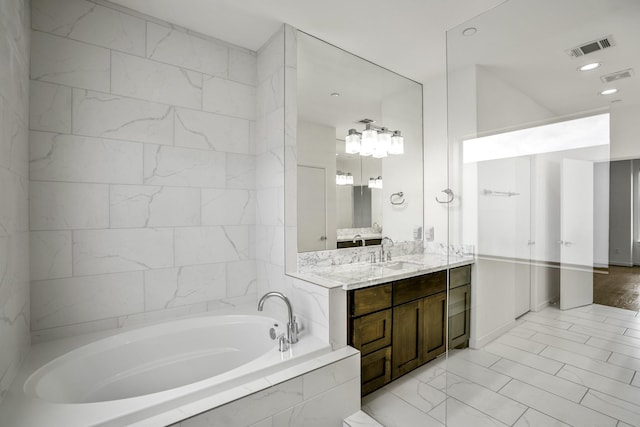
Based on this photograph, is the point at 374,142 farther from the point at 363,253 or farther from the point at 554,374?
the point at 554,374

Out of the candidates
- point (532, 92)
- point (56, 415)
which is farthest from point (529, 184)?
point (56, 415)

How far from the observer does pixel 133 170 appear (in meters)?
2.13

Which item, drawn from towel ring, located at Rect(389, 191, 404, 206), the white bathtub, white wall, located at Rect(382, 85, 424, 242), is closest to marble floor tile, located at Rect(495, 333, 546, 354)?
the white bathtub

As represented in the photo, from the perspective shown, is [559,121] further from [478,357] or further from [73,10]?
[73,10]

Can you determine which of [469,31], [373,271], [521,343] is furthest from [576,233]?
[373,271]

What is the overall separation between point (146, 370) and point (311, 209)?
1.59 metres

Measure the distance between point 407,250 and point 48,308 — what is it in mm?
2911

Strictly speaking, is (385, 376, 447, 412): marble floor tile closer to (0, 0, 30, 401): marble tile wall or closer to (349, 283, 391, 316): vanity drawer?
(349, 283, 391, 316): vanity drawer

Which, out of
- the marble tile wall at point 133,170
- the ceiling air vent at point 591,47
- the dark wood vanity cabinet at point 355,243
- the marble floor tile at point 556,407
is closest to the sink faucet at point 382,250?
the dark wood vanity cabinet at point 355,243

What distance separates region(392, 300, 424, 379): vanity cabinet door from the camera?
2281mm

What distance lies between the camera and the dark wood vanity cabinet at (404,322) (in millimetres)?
1861

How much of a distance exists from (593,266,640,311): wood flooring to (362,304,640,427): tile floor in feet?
0.10

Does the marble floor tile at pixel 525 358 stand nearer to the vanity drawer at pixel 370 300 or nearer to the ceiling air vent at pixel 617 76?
the vanity drawer at pixel 370 300

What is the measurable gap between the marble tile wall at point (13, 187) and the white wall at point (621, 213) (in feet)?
8.25
